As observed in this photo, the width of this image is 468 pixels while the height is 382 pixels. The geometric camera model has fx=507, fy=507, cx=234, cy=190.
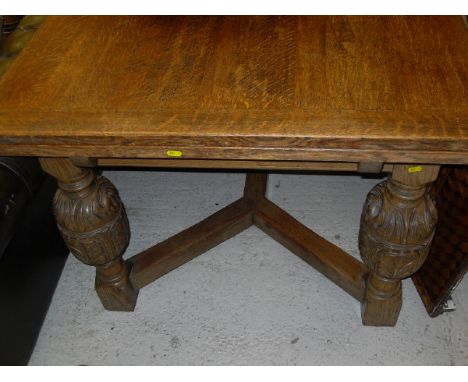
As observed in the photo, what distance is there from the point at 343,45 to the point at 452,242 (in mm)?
532

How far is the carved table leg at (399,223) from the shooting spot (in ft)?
2.87

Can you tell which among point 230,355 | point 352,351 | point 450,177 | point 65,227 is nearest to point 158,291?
point 230,355

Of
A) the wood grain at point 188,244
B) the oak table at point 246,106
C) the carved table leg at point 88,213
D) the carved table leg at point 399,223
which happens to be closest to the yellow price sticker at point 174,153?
the oak table at point 246,106

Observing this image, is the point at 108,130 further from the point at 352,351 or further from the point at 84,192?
the point at 352,351

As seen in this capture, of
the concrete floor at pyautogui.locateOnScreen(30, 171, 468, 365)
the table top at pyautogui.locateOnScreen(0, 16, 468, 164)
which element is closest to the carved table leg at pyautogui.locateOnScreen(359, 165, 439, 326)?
the table top at pyautogui.locateOnScreen(0, 16, 468, 164)

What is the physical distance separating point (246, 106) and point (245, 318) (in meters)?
0.66

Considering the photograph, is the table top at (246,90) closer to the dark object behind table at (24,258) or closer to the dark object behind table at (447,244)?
the dark object behind table at (24,258)

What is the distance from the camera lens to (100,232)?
3.43ft

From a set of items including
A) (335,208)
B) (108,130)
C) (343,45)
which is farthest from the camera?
(335,208)

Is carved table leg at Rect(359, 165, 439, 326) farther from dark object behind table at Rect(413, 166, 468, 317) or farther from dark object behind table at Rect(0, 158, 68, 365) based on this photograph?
dark object behind table at Rect(0, 158, 68, 365)

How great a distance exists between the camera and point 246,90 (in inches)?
32.7

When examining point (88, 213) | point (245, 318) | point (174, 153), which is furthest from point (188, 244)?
point (174, 153)

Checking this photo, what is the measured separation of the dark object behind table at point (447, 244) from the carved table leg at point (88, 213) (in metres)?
0.73

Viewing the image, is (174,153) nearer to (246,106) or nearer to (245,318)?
(246,106)
